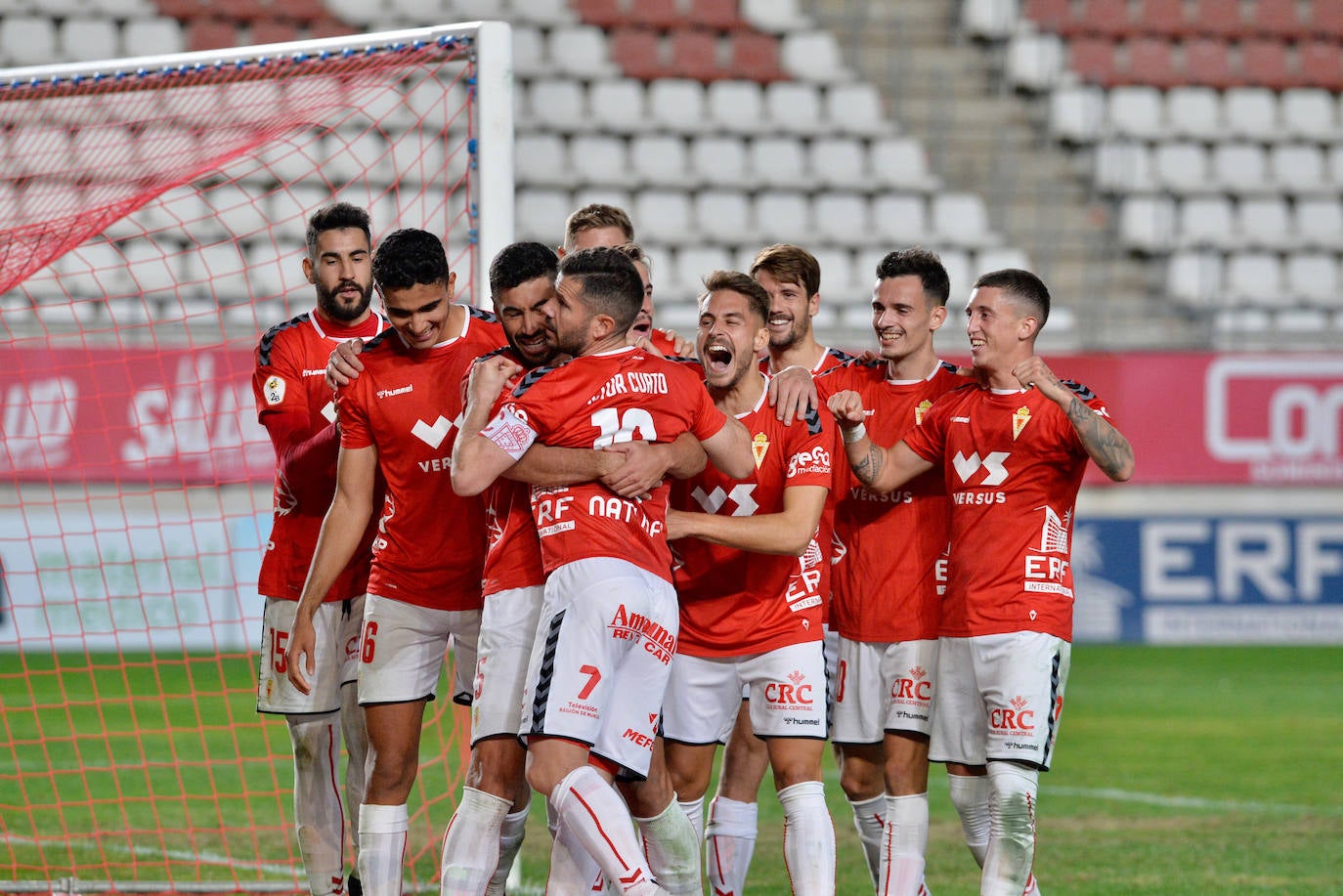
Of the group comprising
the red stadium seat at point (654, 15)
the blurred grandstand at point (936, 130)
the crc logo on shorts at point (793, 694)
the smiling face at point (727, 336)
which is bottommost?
the crc logo on shorts at point (793, 694)

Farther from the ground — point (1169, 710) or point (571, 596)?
point (571, 596)

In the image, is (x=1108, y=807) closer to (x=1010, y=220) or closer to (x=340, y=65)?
(x=340, y=65)

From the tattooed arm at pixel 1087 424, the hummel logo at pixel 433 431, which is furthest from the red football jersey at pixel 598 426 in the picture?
the tattooed arm at pixel 1087 424

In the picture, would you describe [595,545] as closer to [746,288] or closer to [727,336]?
[727,336]

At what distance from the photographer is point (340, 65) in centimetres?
677

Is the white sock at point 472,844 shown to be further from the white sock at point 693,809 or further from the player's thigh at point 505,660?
the white sock at point 693,809

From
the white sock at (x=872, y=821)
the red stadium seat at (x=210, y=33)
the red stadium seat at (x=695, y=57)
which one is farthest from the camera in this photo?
the red stadium seat at (x=695, y=57)

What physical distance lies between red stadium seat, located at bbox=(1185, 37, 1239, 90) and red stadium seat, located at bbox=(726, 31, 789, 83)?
515cm

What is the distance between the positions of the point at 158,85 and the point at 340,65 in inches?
33.8

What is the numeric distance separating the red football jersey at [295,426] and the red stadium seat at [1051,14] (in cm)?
1553

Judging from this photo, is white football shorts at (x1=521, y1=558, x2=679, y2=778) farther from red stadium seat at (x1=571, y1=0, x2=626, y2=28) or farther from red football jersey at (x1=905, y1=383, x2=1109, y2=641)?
red stadium seat at (x1=571, y1=0, x2=626, y2=28)

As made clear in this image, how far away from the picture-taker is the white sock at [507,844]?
4844 millimetres

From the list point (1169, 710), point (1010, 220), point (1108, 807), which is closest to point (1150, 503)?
point (1169, 710)

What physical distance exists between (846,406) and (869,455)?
10.8 inches
